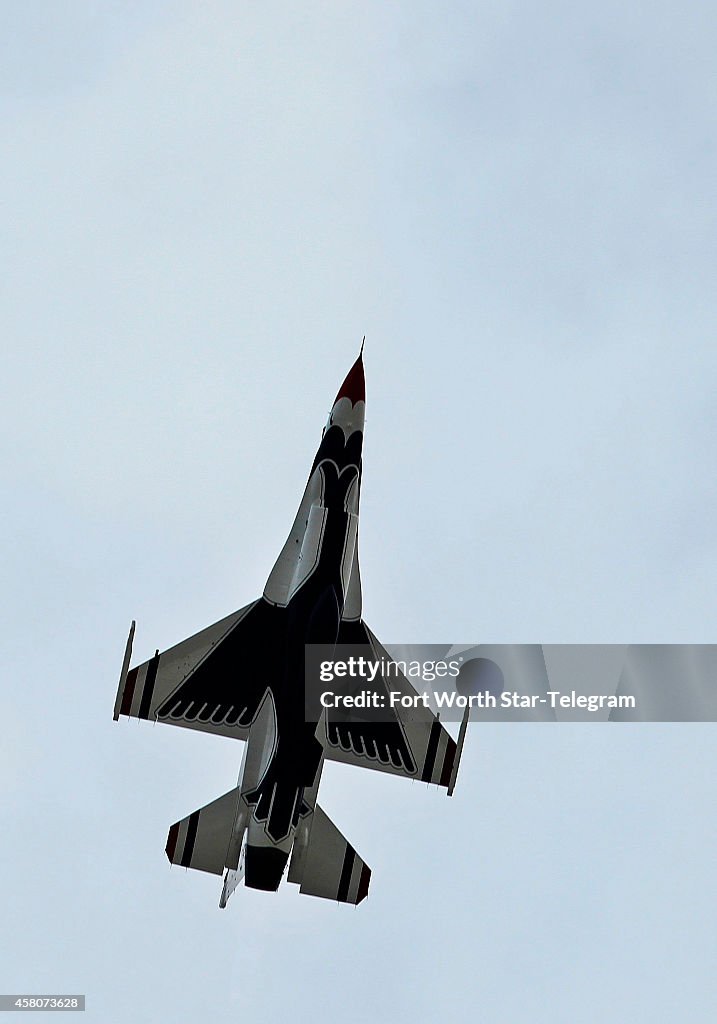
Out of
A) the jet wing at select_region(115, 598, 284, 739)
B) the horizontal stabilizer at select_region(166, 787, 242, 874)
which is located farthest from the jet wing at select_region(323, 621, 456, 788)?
the horizontal stabilizer at select_region(166, 787, 242, 874)

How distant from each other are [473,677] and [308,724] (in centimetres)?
760

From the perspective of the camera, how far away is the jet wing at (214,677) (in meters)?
47.3

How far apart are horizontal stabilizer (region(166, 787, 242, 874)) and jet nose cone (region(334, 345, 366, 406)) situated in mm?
15702

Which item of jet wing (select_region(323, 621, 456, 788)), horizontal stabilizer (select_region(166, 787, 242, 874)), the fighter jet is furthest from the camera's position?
jet wing (select_region(323, 621, 456, 788))

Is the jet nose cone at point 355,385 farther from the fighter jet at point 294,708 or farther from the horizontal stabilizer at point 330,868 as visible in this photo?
the horizontal stabilizer at point 330,868

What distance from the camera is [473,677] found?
49.0 m

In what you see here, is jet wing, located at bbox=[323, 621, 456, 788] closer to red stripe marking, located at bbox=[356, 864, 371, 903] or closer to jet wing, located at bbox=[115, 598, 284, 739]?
jet wing, located at bbox=[115, 598, 284, 739]

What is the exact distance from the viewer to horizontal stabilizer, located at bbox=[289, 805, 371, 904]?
46.0m

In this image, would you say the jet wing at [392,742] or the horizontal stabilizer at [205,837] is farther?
the jet wing at [392,742]

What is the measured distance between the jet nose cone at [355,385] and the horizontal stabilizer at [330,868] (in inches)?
625

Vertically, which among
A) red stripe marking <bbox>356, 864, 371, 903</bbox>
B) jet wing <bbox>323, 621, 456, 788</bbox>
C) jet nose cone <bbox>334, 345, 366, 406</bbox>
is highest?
jet nose cone <bbox>334, 345, 366, 406</bbox>

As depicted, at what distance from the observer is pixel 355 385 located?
50.7m

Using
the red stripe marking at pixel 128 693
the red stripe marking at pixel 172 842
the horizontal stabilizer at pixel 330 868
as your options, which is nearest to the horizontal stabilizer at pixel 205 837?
the red stripe marking at pixel 172 842

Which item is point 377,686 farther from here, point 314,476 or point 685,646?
point 685,646
